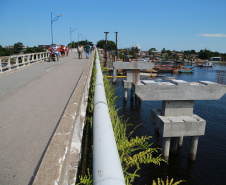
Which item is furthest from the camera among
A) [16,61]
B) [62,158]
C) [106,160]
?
[16,61]

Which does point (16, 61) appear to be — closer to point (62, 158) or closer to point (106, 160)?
point (62, 158)

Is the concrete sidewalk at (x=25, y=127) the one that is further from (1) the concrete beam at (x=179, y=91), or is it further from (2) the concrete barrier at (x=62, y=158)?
(1) the concrete beam at (x=179, y=91)

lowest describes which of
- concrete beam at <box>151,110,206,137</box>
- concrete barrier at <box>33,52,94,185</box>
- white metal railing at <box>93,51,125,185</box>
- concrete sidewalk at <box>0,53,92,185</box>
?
concrete beam at <box>151,110,206,137</box>

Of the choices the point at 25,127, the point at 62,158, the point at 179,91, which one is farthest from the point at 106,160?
the point at 179,91

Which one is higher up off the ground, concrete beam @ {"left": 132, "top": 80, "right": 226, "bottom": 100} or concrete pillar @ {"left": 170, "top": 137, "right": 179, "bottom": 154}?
concrete beam @ {"left": 132, "top": 80, "right": 226, "bottom": 100}

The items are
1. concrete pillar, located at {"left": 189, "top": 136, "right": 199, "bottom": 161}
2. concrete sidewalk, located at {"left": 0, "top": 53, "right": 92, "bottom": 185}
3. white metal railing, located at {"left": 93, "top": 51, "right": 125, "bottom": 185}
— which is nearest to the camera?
white metal railing, located at {"left": 93, "top": 51, "right": 125, "bottom": 185}

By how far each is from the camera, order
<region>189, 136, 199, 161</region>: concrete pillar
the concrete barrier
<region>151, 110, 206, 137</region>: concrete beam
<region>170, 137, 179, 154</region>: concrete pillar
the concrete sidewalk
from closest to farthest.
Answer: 1. the concrete barrier
2. the concrete sidewalk
3. <region>151, 110, 206, 137</region>: concrete beam
4. <region>189, 136, 199, 161</region>: concrete pillar
5. <region>170, 137, 179, 154</region>: concrete pillar

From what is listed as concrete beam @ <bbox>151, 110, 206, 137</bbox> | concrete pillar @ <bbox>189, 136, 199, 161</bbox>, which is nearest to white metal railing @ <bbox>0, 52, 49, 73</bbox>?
concrete beam @ <bbox>151, 110, 206, 137</bbox>

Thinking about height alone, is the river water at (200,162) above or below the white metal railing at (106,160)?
below

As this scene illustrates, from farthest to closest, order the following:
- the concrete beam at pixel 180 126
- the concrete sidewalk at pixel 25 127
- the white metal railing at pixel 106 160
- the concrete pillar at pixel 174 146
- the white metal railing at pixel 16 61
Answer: the white metal railing at pixel 16 61 → the concrete pillar at pixel 174 146 → the concrete beam at pixel 180 126 → the concrete sidewalk at pixel 25 127 → the white metal railing at pixel 106 160

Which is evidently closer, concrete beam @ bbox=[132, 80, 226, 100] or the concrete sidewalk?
the concrete sidewalk

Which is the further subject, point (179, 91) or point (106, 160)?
point (179, 91)

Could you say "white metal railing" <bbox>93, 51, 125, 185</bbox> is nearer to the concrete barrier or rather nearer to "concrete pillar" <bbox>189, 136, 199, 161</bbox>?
the concrete barrier

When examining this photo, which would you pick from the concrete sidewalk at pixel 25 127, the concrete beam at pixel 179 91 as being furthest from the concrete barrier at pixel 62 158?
the concrete beam at pixel 179 91
